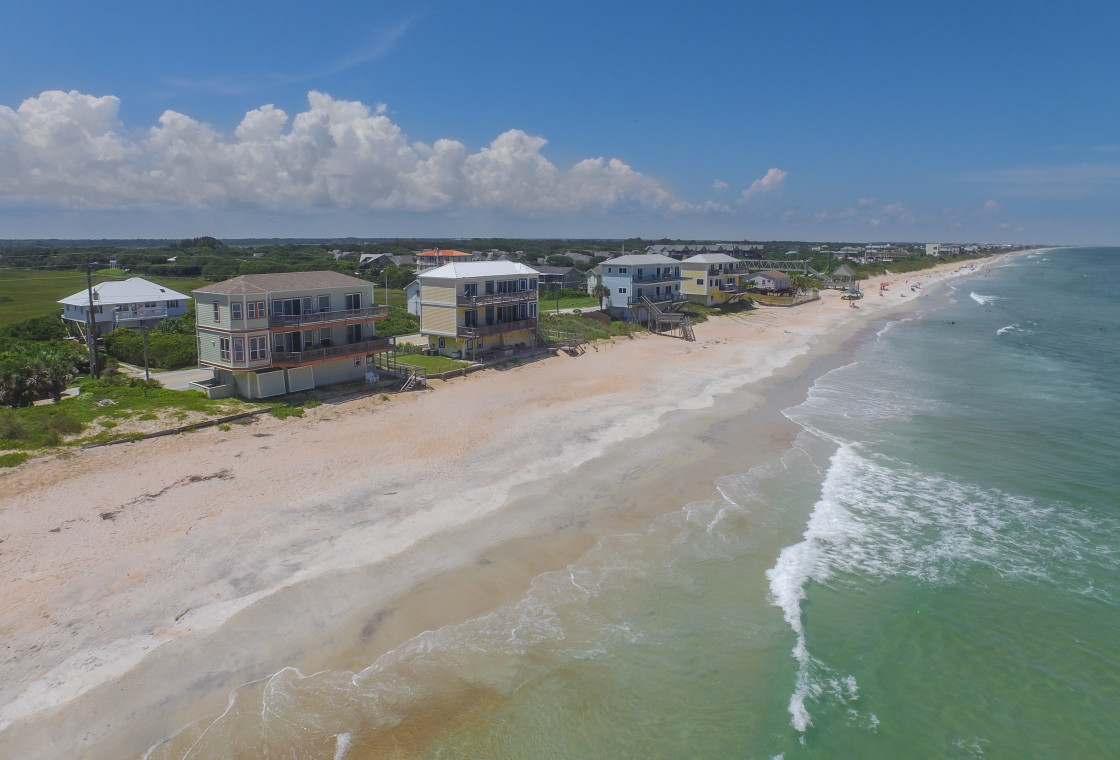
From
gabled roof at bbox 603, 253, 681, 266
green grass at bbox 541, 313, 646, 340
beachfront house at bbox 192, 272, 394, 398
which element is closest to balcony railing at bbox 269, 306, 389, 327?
beachfront house at bbox 192, 272, 394, 398

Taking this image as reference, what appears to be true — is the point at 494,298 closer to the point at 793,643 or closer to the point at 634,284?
the point at 634,284

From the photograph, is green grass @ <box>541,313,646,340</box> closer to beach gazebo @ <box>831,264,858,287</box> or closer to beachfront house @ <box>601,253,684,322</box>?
beachfront house @ <box>601,253,684,322</box>

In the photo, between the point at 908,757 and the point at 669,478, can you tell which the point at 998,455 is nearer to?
the point at 669,478

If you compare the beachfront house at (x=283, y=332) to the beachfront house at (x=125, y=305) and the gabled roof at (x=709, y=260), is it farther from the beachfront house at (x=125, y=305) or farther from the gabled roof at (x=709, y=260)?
the gabled roof at (x=709, y=260)

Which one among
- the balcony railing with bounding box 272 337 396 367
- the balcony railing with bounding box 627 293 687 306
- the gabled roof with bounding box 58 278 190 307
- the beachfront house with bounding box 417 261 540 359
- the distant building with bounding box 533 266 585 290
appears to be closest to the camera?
the balcony railing with bounding box 272 337 396 367

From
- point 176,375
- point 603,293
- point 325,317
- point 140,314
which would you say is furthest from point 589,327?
point 140,314
